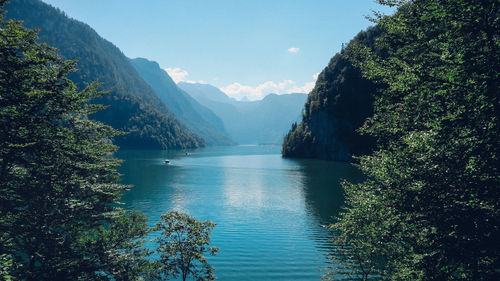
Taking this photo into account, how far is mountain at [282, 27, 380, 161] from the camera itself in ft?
513

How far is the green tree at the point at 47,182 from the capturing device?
1453 cm

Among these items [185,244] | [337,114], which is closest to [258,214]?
[185,244]

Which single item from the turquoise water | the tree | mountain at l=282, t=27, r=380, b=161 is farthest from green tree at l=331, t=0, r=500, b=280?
mountain at l=282, t=27, r=380, b=161

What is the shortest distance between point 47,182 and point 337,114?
16780 cm

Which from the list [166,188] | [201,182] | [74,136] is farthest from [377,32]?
[74,136]

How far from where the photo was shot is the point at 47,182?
53.9ft

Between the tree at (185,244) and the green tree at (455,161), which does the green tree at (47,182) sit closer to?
the tree at (185,244)

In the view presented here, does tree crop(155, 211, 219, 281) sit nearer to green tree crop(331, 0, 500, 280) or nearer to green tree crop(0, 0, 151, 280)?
green tree crop(0, 0, 151, 280)

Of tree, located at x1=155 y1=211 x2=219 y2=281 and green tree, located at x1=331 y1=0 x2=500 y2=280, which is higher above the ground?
green tree, located at x1=331 y1=0 x2=500 y2=280

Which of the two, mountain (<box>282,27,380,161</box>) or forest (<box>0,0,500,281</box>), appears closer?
forest (<box>0,0,500,281</box>)

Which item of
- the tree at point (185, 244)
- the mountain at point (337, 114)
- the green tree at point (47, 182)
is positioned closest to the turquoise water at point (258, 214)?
the tree at point (185, 244)

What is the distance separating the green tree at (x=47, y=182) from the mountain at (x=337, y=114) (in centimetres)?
14873

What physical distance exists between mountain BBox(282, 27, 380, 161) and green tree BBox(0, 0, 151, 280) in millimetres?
148731

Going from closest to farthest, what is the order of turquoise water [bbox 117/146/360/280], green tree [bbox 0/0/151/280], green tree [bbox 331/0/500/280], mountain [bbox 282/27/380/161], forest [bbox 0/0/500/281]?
green tree [bbox 331/0/500/280] → forest [bbox 0/0/500/281] → green tree [bbox 0/0/151/280] → turquoise water [bbox 117/146/360/280] → mountain [bbox 282/27/380/161]
